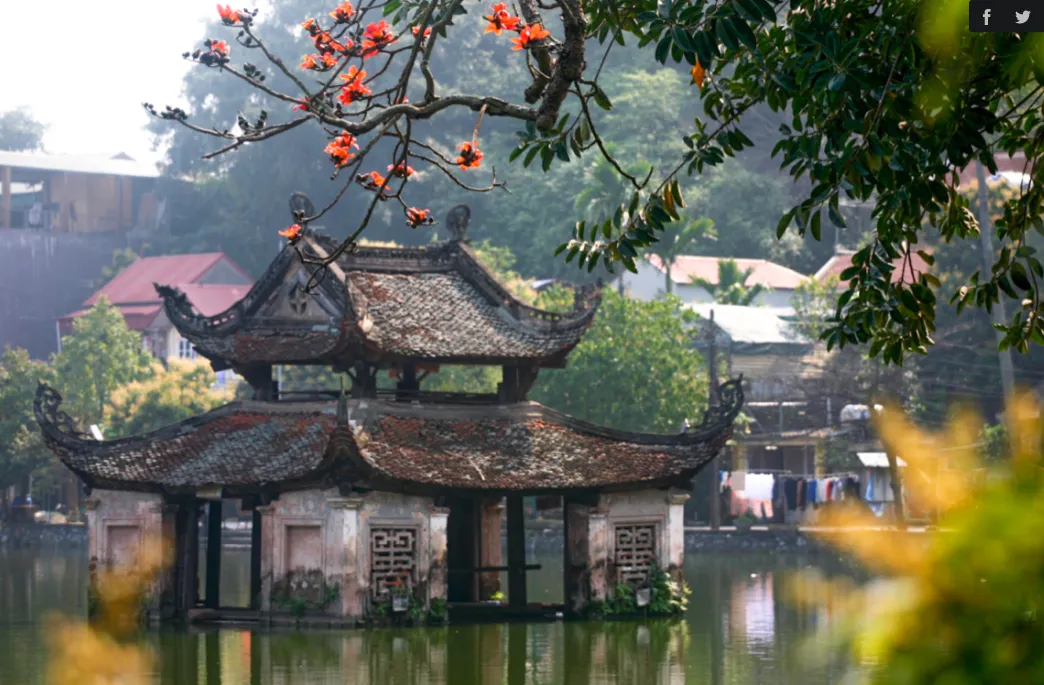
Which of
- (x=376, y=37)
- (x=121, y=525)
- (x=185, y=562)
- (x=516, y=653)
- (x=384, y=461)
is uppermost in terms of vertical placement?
(x=376, y=37)

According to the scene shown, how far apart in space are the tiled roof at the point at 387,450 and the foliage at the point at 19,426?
1196 inches

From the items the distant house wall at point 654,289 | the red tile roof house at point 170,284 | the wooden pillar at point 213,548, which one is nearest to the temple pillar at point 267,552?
the wooden pillar at point 213,548

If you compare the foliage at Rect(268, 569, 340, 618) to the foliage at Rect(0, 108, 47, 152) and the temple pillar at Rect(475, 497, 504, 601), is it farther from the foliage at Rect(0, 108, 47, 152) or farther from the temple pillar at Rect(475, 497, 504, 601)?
the foliage at Rect(0, 108, 47, 152)

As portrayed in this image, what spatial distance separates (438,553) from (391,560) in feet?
2.63

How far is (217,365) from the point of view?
31.4 metres

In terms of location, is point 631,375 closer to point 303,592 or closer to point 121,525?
point 121,525

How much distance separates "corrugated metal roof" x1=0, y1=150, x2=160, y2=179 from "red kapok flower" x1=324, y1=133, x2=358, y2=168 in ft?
271

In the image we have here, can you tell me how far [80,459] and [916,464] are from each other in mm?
27228

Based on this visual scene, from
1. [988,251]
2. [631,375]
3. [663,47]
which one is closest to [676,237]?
[631,375]

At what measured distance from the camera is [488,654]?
84.2ft

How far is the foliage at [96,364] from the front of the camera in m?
61.7

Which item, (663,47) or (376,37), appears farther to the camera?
(376,37)

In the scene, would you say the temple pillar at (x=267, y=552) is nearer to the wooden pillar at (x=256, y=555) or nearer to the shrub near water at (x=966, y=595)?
the wooden pillar at (x=256, y=555)

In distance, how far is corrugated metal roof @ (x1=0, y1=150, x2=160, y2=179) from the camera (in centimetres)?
9138
